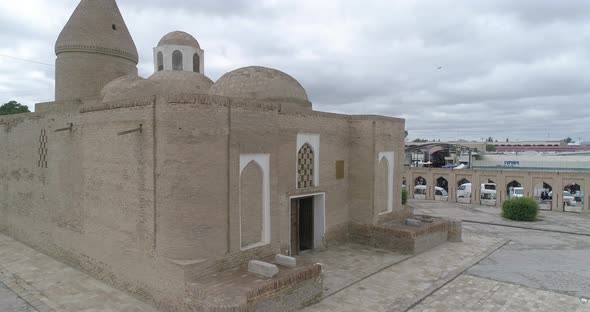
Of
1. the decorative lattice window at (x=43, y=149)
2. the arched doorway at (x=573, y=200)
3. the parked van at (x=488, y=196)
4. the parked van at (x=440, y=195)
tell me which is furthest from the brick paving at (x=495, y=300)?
the parked van at (x=440, y=195)

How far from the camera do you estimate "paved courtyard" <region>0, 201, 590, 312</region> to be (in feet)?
25.5

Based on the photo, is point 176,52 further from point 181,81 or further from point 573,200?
point 573,200

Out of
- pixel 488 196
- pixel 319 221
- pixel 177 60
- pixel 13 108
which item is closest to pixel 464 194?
pixel 488 196

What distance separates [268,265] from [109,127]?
4538 millimetres

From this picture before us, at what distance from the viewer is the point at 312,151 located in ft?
35.9

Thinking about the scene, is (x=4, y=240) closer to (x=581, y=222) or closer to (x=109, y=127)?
(x=109, y=127)

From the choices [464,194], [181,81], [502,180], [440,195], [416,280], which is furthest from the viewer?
[464,194]

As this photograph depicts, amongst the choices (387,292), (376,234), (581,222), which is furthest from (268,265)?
(581,222)

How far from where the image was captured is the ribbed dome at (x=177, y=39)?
13924mm

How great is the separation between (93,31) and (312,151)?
806 cm

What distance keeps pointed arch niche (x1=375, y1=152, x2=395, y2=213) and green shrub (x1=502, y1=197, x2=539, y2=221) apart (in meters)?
7.97

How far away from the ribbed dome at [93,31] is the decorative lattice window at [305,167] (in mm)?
7213

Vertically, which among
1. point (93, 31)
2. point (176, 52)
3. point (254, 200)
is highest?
point (93, 31)

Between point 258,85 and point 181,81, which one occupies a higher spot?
point 181,81
